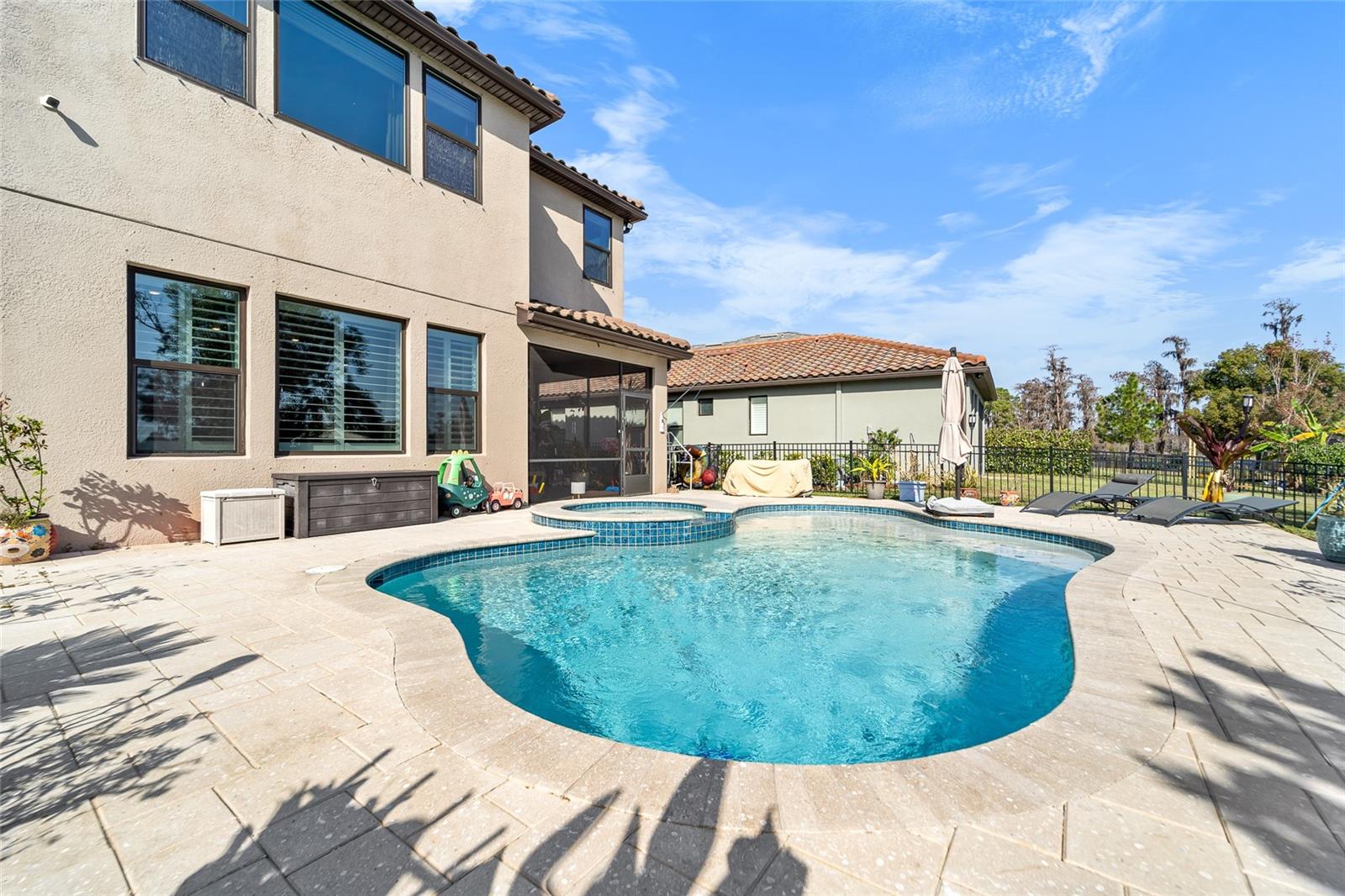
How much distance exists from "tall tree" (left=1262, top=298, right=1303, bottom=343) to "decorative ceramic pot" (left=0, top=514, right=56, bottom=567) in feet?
162

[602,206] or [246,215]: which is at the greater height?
[602,206]

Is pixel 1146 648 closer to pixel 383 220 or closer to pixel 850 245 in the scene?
pixel 383 220

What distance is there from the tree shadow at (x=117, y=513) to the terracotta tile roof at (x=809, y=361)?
1120 centimetres

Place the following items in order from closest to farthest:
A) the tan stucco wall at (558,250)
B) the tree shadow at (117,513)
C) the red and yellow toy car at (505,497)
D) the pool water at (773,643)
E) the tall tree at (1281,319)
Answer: the pool water at (773,643) < the tree shadow at (117,513) < the red and yellow toy car at (505,497) < the tan stucco wall at (558,250) < the tall tree at (1281,319)

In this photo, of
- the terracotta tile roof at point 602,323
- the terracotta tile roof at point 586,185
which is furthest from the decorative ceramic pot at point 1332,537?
the terracotta tile roof at point 586,185

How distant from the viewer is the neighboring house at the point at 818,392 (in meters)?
15.7

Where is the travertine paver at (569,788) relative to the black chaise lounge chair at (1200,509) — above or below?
below

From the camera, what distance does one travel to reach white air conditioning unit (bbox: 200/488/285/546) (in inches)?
239

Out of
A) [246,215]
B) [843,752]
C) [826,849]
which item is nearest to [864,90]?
[246,215]

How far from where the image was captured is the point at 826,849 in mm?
1534

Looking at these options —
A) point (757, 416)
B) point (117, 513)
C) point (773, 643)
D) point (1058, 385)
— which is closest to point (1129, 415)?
point (1058, 385)

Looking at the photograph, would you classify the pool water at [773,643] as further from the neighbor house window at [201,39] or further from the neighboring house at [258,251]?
the neighbor house window at [201,39]

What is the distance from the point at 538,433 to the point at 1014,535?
8.58 metres

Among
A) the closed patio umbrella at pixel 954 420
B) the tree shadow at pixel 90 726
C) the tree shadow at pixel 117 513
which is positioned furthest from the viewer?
the closed patio umbrella at pixel 954 420
